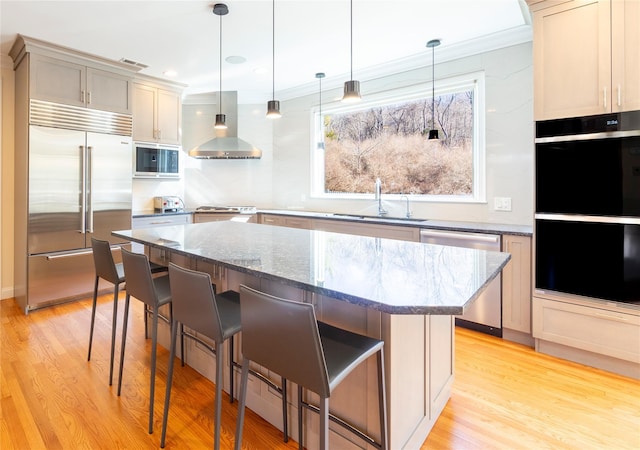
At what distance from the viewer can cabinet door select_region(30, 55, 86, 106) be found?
11.1ft

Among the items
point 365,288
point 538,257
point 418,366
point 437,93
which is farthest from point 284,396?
point 437,93

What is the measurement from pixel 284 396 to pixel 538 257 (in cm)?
208

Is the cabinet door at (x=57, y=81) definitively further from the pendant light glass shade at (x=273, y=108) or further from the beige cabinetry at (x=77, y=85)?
the pendant light glass shade at (x=273, y=108)

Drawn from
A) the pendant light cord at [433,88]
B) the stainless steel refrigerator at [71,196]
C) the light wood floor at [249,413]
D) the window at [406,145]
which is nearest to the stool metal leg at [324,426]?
the light wood floor at [249,413]

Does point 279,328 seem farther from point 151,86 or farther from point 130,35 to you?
point 151,86

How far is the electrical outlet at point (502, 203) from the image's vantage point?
332 centimetres

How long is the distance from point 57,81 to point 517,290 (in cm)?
475

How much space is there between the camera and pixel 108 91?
153 inches

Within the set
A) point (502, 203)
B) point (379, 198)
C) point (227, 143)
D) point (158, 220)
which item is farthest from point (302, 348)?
point (227, 143)

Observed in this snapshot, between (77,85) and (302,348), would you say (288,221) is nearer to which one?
Answer: (77,85)

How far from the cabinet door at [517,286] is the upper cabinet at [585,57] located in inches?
37.9

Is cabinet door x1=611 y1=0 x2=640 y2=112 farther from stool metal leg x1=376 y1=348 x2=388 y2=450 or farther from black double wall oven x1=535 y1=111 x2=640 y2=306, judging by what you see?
stool metal leg x1=376 y1=348 x2=388 y2=450

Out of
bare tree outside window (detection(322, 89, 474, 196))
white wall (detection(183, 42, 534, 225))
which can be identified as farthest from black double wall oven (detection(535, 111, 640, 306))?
bare tree outside window (detection(322, 89, 474, 196))

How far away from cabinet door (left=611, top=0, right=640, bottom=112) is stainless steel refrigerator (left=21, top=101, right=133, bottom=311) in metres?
4.55
